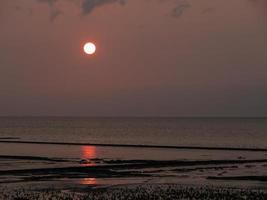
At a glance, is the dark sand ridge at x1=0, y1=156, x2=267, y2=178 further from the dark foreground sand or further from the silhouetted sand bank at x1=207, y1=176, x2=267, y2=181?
the dark foreground sand

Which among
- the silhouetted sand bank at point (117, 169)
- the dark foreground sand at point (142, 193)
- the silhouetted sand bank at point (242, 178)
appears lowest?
the dark foreground sand at point (142, 193)

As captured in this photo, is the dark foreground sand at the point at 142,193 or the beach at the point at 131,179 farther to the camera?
the beach at the point at 131,179

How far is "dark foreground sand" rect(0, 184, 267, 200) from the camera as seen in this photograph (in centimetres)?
3309

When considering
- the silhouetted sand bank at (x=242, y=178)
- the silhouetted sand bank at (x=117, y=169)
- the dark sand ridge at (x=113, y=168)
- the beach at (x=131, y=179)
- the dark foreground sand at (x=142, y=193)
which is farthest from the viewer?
the dark sand ridge at (x=113, y=168)

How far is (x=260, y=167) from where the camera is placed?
5584cm

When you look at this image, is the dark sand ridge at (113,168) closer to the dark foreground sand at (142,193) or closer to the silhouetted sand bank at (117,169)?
the silhouetted sand bank at (117,169)

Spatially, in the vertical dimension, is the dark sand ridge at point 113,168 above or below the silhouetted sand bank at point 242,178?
above

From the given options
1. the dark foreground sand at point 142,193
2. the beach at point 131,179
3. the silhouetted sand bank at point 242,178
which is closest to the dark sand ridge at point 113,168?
the beach at point 131,179

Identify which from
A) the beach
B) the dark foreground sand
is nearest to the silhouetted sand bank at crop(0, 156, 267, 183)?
the beach

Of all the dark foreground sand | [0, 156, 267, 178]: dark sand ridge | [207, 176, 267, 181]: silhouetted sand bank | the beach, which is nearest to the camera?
the dark foreground sand

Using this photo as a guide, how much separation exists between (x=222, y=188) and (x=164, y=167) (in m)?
18.0

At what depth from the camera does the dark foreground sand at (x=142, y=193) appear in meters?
33.1

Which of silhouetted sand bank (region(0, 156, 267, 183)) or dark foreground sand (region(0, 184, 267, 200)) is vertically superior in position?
silhouetted sand bank (region(0, 156, 267, 183))

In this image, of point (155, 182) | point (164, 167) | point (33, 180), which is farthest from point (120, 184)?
point (164, 167)
